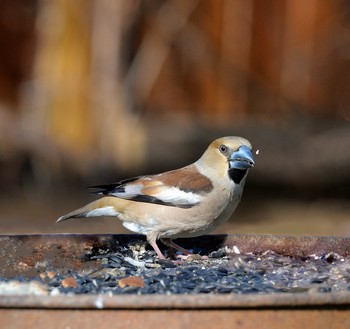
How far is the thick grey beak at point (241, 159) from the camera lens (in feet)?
17.4

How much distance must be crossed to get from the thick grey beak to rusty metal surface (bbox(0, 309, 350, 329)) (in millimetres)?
2363

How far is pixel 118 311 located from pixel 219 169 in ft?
8.41

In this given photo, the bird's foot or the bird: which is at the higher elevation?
the bird

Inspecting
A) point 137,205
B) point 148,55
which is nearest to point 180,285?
point 137,205

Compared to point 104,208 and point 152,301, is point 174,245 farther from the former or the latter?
point 152,301

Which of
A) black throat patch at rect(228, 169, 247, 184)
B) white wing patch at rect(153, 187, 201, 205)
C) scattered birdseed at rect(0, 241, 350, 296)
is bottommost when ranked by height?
scattered birdseed at rect(0, 241, 350, 296)

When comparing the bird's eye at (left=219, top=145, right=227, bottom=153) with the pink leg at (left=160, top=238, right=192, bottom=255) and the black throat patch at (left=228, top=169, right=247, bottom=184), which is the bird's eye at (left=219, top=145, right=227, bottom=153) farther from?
the pink leg at (left=160, top=238, right=192, bottom=255)

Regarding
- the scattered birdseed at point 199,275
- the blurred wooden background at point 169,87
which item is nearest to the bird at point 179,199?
the scattered birdseed at point 199,275

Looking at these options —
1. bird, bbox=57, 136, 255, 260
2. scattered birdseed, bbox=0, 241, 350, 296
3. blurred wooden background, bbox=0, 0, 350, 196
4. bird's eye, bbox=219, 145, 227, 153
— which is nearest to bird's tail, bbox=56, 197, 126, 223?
bird, bbox=57, 136, 255, 260

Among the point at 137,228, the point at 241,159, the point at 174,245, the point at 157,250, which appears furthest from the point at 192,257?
the point at 241,159

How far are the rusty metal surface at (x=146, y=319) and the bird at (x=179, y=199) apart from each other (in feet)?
7.00

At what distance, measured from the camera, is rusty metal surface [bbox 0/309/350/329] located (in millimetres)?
2924

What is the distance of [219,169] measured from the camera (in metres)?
5.42

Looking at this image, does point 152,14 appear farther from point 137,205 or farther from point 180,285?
point 180,285
